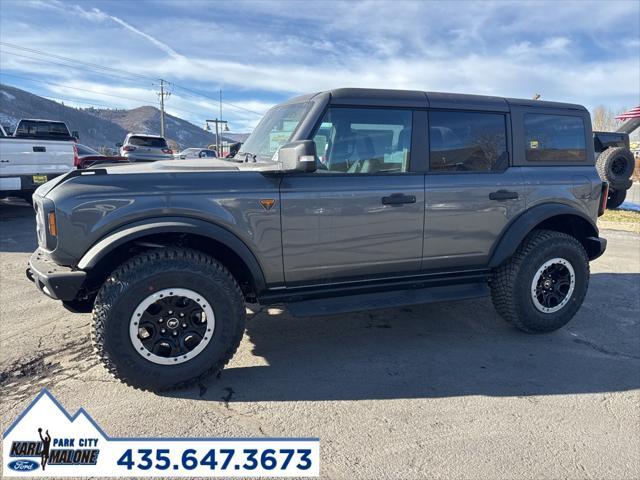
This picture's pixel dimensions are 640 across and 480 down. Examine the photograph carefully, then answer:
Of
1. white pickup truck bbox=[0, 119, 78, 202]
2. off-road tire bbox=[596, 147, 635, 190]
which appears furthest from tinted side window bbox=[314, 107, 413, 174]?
off-road tire bbox=[596, 147, 635, 190]

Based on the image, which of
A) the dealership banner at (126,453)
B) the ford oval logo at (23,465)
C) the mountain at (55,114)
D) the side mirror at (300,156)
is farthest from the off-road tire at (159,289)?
the mountain at (55,114)

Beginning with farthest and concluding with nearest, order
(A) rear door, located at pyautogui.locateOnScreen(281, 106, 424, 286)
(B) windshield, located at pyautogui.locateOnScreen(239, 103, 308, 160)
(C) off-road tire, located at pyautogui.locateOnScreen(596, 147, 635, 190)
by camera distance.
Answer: (C) off-road tire, located at pyautogui.locateOnScreen(596, 147, 635, 190)
(B) windshield, located at pyautogui.locateOnScreen(239, 103, 308, 160)
(A) rear door, located at pyautogui.locateOnScreen(281, 106, 424, 286)

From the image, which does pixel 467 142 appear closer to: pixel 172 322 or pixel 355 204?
pixel 355 204

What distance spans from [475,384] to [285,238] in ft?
5.69

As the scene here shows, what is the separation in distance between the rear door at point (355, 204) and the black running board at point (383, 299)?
17 centimetres

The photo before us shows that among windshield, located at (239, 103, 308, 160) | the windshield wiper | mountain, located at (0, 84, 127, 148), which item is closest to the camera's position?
windshield, located at (239, 103, 308, 160)

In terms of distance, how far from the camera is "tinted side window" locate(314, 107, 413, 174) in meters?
3.32

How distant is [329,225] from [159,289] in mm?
1267

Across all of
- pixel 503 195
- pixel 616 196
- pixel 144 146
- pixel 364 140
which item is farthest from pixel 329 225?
pixel 144 146

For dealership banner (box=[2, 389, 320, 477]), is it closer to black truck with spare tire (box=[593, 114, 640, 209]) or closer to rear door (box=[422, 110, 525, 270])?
rear door (box=[422, 110, 525, 270])

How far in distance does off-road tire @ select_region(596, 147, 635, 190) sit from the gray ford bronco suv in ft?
24.1

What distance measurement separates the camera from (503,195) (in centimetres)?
376

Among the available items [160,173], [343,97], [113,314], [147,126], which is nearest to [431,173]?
[343,97]

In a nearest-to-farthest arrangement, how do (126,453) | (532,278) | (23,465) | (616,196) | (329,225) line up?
(23,465), (126,453), (329,225), (532,278), (616,196)
